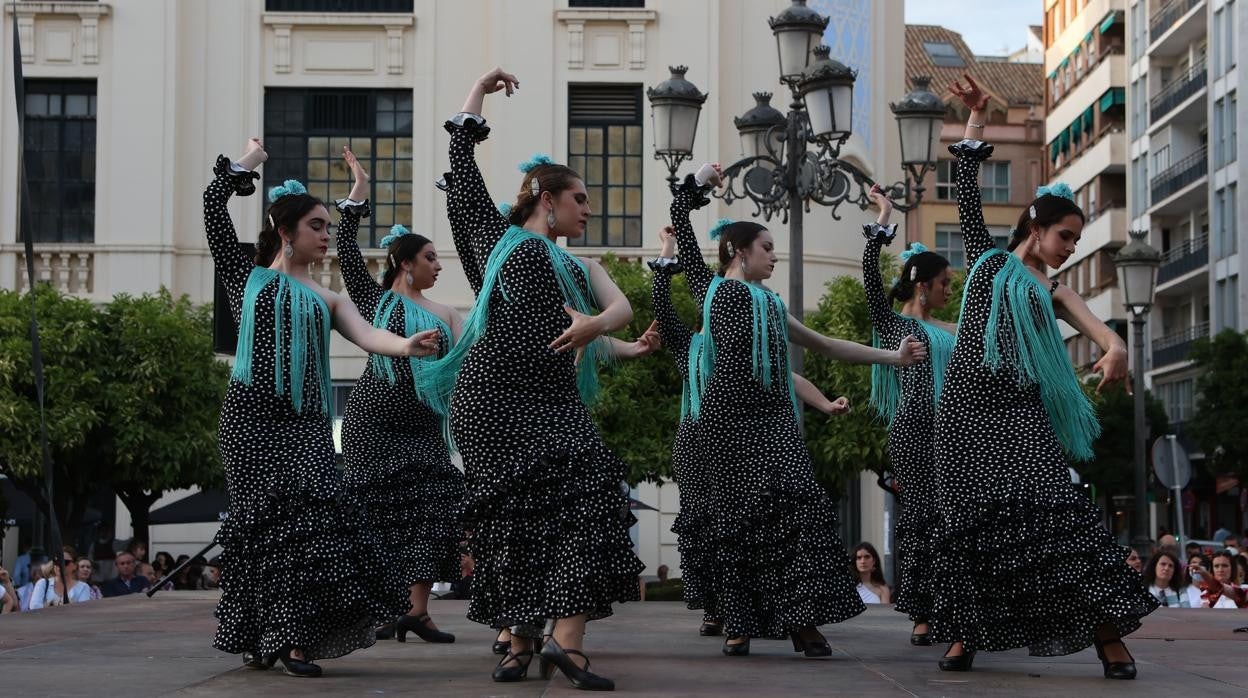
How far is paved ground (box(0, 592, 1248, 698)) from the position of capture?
7480mm

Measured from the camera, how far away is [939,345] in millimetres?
10648

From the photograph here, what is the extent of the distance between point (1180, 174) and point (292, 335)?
186 feet

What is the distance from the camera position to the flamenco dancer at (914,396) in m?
10.5

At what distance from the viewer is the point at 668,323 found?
1038 centimetres

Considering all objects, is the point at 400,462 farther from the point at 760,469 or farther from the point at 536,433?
the point at 536,433

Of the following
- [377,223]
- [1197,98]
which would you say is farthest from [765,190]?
[1197,98]

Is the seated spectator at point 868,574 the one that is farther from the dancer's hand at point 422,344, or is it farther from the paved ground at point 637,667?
the dancer's hand at point 422,344

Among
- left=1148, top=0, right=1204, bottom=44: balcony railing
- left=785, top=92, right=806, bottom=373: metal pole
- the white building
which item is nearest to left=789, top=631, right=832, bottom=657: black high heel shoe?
left=785, top=92, right=806, bottom=373: metal pole

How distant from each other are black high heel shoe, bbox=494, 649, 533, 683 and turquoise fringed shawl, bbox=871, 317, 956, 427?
3235 millimetres

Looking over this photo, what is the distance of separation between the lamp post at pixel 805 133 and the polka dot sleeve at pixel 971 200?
8.58 meters

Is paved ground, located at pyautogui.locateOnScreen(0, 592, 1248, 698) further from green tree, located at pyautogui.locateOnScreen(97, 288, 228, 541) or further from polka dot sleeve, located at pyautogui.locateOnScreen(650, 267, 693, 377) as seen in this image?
green tree, located at pyautogui.locateOnScreen(97, 288, 228, 541)

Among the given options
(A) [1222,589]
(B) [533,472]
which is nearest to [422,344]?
(B) [533,472]

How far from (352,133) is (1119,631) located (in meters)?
26.7

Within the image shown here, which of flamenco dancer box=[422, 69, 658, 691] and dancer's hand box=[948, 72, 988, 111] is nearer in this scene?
flamenco dancer box=[422, 69, 658, 691]
